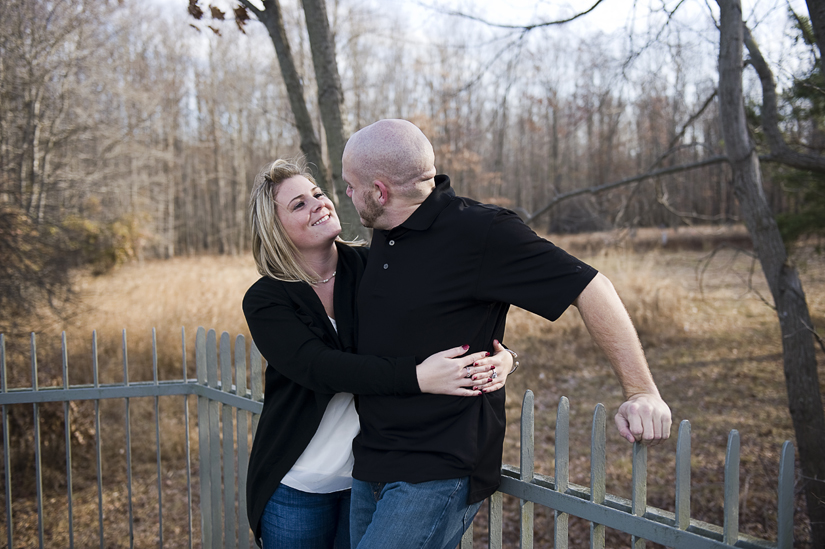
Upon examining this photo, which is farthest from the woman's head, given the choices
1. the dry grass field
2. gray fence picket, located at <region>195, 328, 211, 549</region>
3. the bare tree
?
the dry grass field

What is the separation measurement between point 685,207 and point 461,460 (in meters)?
35.2

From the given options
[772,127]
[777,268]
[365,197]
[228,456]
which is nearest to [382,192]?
[365,197]

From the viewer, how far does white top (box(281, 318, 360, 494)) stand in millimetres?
1991

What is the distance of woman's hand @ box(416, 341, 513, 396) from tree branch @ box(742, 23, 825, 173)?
3.80 metres

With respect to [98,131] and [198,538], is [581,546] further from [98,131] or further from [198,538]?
[98,131]

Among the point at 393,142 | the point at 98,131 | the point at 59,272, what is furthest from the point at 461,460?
the point at 98,131

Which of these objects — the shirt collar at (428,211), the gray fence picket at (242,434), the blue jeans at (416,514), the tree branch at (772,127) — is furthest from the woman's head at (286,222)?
the tree branch at (772,127)

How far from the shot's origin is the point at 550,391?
8.57 metres

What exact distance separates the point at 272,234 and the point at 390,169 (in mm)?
564

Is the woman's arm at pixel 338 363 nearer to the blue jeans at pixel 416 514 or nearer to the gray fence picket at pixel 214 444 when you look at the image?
the blue jeans at pixel 416 514

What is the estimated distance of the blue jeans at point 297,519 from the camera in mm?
2035

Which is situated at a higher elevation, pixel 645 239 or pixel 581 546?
pixel 645 239

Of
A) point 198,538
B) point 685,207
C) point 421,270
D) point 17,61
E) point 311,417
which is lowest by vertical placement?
point 198,538

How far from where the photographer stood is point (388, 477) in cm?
168
